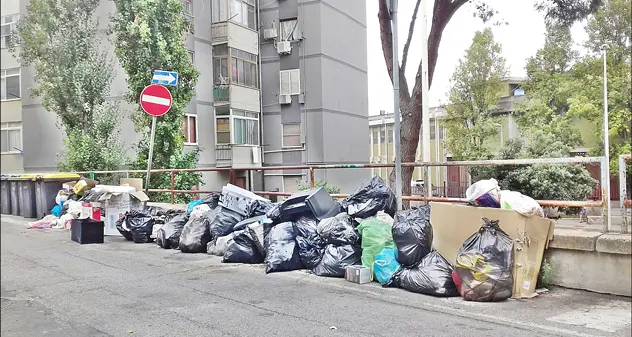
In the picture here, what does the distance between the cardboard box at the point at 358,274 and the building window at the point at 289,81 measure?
138cm

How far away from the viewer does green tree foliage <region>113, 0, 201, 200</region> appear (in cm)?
260

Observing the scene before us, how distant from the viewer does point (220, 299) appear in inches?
118

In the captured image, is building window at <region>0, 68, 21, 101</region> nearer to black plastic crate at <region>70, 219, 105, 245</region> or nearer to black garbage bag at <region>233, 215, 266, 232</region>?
black plastic crate at <region>70, 219, 105, 245</region>

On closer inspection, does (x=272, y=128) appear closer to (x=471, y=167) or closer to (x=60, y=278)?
(x=471, y=167)

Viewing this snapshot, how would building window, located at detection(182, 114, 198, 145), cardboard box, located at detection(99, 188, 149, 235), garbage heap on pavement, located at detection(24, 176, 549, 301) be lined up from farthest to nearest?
1. cardboard box, located at detection(99, 188, 149, 235)
2. building window, located at detection(182, 114, 198, 145)
3. garbage heap on pavement, located at detection(24, 176, 549, 301)

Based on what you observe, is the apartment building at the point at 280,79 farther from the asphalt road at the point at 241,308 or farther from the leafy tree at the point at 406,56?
the asphalt road at the point at 241,308

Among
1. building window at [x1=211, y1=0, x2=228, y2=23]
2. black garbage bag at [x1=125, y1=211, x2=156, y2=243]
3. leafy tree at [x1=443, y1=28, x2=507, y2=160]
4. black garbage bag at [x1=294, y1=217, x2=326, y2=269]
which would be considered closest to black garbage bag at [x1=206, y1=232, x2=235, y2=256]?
black garbage bag at [x1=294, y1=217, x2=326, y2=269]

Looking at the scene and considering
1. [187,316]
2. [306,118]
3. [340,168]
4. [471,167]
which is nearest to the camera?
[187,316]

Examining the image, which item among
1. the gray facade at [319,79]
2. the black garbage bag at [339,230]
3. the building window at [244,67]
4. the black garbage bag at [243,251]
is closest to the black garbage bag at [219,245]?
the black garbage bag at [243,251]

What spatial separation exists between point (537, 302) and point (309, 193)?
1922mm

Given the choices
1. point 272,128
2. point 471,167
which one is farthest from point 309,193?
point 471,167

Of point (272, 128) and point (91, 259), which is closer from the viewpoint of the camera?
point (272, 128)

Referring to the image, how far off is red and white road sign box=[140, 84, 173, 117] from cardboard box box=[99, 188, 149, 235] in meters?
0.92

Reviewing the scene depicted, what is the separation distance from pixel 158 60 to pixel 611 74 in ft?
8.30
